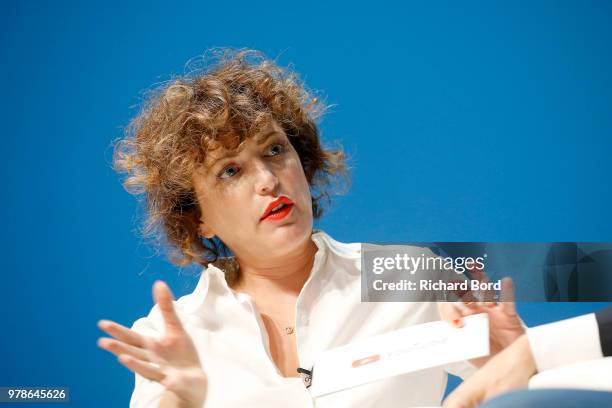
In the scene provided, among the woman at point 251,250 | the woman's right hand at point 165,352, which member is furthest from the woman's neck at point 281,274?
the woman's right hand at point 165,352

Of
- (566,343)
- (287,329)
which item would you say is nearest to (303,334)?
(287,329)

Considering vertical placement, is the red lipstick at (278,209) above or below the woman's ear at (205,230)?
below

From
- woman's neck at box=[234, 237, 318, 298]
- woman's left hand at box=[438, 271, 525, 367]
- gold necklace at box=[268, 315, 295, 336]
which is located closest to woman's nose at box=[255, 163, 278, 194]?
woman's neck at box=[234, 237, 318, 298]

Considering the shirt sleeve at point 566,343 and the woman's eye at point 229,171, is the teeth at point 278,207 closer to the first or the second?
the woman's eye at point 229,171

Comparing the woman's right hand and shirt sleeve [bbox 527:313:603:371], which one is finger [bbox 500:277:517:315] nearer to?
shirt sleeve [bbox 527:313:603:371]

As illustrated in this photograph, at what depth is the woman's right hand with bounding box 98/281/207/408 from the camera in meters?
0.92

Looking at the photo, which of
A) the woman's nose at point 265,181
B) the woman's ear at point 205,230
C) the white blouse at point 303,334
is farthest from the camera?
the woman's ear at point 205,230

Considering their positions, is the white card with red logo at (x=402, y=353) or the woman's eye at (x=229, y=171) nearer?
the white card with red logo at (x=402, y=353)

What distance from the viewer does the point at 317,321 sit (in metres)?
1.33

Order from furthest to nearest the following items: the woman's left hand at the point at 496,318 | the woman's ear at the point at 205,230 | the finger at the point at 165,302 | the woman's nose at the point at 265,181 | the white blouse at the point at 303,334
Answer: the woman's ear at the point at 205,230
the woman's nose at the point at 265,181
the white blouse at the point at 303,334
the woman's left hand at the point at 496,318
the finger at the point at 165,302

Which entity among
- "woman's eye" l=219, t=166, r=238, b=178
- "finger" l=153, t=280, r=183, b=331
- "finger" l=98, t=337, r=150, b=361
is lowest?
"finger" l=98, t=337, r=150, b=361

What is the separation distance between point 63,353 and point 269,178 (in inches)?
42.4

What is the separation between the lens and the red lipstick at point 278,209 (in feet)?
4.34

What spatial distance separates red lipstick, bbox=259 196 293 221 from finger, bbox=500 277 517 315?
389mm
